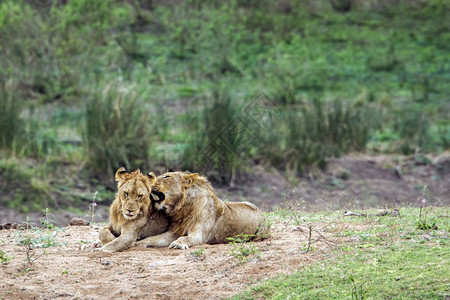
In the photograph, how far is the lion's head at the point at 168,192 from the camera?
790 cm

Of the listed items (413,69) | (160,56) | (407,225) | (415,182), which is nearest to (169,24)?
(160,56)

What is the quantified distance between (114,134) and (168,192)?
780 centimetres

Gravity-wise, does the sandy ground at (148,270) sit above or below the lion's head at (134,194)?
below

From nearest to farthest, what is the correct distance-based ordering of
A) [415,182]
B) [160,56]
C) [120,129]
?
[120,129], [415,182], [160,56]

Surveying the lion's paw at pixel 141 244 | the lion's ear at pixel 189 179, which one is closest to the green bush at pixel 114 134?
the lion's ear at pixel 189 179

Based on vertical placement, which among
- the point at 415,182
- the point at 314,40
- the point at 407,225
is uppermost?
the point at 314,40

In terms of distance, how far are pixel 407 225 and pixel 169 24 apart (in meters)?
18.1

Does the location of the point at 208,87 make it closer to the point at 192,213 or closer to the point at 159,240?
the point at 192,213

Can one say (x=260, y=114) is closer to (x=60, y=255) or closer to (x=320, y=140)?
(x=320, y=140)

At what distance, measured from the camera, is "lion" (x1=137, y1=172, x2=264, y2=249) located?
309 inches

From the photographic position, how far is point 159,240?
7.79 m

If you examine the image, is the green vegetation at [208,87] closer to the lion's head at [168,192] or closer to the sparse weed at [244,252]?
the lion's head at [168,192]

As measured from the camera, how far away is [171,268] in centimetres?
691

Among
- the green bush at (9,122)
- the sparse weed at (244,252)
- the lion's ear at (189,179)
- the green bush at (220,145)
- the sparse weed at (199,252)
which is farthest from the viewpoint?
the green bush at (220,145)
